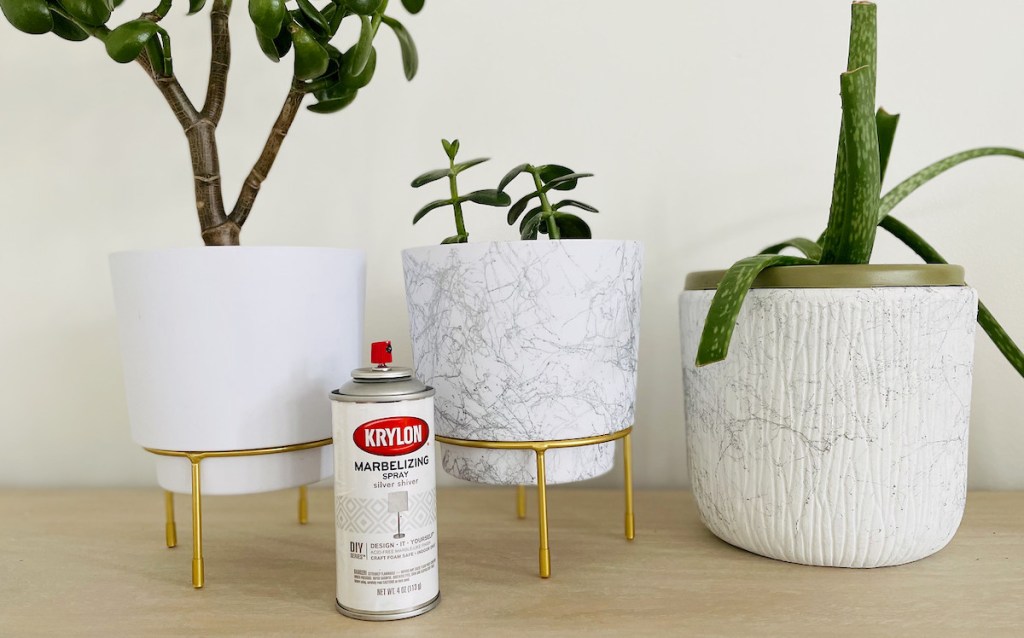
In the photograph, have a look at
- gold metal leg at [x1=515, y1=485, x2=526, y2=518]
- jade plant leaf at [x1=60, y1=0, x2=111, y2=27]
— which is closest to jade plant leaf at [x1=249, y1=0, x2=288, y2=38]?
jade plant leaf at [x1=60, y1=0, x2=111, y2=27]

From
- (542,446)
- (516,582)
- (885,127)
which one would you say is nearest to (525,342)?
(542,446)

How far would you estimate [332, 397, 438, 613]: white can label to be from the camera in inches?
19.7

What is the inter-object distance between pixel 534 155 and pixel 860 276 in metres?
0.44

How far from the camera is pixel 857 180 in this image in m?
0.54

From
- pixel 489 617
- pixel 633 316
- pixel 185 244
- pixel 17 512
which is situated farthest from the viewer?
pixel 185 244

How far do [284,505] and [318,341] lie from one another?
1.05 ft

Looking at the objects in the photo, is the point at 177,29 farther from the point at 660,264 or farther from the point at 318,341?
the point at 660,264

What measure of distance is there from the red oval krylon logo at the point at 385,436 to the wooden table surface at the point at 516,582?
125 millimetres

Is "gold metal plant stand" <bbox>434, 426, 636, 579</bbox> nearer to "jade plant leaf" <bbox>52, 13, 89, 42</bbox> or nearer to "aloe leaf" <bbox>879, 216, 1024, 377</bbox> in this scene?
"aloe leaf" <bbox>879, 216, 1024, 377</bbox>

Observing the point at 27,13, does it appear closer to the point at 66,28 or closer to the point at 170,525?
the point at 66,28

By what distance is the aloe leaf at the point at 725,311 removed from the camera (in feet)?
1.71

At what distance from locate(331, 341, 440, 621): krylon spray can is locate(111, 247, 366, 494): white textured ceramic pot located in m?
0.10

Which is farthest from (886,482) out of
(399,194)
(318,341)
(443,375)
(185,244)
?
(185,244)

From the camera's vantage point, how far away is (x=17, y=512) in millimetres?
786
